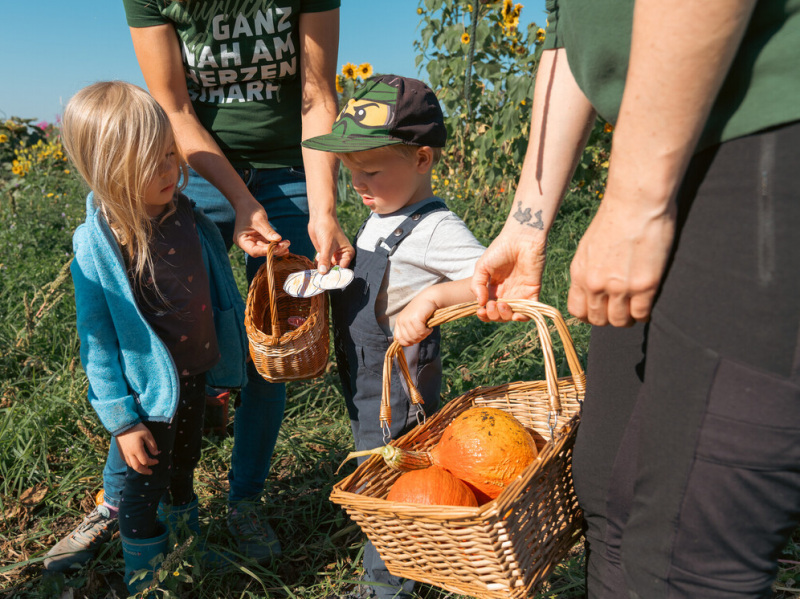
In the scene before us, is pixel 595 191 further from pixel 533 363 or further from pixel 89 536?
pixel 89 536

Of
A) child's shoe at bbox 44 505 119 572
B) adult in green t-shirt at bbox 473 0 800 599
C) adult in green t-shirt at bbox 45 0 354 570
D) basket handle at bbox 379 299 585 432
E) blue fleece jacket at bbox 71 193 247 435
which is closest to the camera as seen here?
adult in green t-shirt at bbox 473 0 800 599

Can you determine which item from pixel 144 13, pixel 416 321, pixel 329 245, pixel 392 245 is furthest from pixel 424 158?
pixel 144 13

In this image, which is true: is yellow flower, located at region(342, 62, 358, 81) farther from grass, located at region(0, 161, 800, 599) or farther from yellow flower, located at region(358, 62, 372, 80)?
grass, located at region(0, 161, 800, 599)

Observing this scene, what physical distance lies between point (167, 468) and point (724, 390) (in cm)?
150

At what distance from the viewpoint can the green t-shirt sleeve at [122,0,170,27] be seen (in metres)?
→ 1.81

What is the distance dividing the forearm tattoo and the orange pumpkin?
55 cm

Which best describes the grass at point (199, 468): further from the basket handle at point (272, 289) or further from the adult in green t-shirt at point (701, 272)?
the adult in green t-shirt at point (701, 272)

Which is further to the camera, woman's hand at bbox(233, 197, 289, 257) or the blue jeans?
the blue jeans

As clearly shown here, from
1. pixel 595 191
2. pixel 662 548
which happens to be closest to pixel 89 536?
pixel 662 548

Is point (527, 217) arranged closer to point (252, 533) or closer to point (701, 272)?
point (701, 272)

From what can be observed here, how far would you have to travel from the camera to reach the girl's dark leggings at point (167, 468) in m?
1.75

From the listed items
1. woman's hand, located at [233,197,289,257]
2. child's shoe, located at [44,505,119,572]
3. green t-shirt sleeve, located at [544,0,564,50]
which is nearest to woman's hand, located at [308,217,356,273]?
woman's hand, located at [233,197,289,257]

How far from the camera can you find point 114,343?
5.47ft

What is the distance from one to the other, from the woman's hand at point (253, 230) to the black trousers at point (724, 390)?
116 cm
